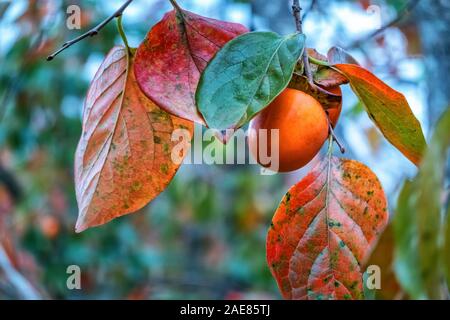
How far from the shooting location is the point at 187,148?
66 cm

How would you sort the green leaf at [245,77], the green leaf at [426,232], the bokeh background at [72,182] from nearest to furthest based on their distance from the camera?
the green leaf at [426,232]
the green leaf at [245,77]
the bokeh background at [72,182]

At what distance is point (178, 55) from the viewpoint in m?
0.66

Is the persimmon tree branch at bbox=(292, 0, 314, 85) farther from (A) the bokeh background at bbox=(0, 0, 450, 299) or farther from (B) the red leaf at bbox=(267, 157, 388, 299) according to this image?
(A) the bokeh background at bbox=(0, 0, 450, 299)

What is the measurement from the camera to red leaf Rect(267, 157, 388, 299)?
637 millimetres

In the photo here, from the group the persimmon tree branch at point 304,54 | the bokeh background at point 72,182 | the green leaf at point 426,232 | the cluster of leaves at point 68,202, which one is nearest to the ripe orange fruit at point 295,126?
the persimmon tree branch at point 304,54

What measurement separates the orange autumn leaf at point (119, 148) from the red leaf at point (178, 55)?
0.17 feet

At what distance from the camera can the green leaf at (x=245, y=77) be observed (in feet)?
1.86

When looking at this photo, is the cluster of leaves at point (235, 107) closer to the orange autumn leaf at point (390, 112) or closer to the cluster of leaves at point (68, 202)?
the orange autumn leaf at point (390, 112)

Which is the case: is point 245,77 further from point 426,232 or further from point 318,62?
point 426,232

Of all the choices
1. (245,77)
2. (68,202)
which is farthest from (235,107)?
(68,202)

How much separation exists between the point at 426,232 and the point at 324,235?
0.29m

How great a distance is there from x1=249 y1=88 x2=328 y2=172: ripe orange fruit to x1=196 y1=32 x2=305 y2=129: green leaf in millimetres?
36

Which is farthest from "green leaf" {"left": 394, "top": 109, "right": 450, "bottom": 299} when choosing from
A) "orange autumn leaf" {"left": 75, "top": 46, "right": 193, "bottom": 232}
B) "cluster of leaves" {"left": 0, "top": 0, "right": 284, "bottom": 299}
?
"cluster of leaves" {"left": 0, "top": 0, "right": 284, "bottom": 299}

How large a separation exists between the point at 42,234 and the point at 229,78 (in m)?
2.18
